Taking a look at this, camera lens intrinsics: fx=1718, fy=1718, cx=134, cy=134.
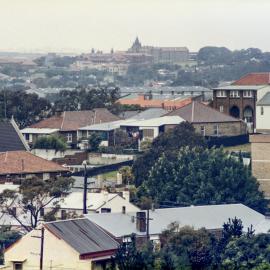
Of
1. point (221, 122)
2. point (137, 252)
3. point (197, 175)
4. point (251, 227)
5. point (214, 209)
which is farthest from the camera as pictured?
point (221, 122)

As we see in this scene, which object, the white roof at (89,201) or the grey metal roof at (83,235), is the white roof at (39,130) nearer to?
the white roof at (89,201)

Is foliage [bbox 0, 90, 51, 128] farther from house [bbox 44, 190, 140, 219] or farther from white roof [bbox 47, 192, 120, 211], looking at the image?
house [bbox 44, 190, 140, 219]

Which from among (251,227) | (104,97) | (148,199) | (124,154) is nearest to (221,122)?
(124,154)

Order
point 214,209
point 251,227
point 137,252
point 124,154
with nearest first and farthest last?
point 137,252 → point 251,227 → point 214,209 → point 124,154

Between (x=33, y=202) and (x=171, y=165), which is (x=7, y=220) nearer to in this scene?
(x=33, y=202)

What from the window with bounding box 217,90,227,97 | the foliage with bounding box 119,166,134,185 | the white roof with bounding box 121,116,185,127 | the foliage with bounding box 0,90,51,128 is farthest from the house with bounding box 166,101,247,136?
the foliage with bounding box 119,166,134,185

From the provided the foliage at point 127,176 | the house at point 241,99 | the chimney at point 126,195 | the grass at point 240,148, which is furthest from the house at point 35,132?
the chimney at point 126,195
